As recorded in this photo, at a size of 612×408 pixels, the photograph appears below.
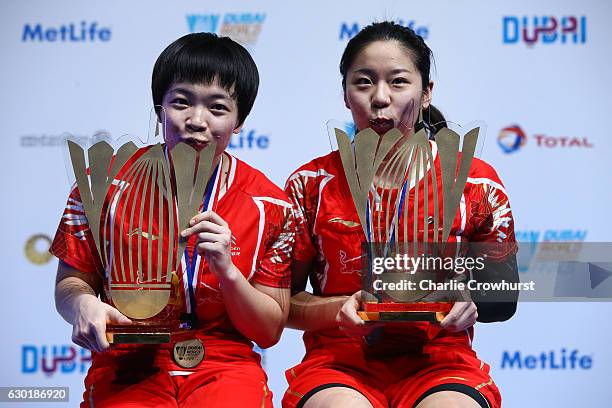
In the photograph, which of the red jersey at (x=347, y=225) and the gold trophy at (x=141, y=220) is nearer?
the gold trophy at (x=141, y=220)

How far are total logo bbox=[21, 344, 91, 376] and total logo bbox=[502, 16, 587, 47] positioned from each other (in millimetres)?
1246

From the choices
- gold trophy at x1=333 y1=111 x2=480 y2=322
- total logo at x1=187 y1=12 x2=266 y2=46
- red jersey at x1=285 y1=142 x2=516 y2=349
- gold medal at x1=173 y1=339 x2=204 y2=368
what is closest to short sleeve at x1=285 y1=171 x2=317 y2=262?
red jersey at x1=285 y1=142 x2=516 y2=349

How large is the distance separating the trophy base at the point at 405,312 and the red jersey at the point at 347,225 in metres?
0.12

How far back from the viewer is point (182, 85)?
4.82 ft

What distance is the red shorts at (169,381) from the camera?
1.35 metres

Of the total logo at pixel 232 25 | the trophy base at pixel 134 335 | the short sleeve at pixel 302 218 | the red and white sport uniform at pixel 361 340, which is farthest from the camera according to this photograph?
the total logo at pixel 232 25

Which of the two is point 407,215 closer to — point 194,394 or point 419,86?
point 419,86

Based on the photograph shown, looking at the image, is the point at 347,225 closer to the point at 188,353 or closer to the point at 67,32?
the point at 188,353

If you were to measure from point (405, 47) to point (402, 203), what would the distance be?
0.26 m

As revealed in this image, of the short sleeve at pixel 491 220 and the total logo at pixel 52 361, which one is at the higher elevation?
the short sleeve at pixel 491 220

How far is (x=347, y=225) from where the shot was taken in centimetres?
151

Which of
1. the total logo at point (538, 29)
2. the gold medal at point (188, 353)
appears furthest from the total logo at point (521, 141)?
the gold medal at point (188, 353)

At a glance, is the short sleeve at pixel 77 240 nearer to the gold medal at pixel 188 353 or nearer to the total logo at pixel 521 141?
the gold medal at pixel 188 353

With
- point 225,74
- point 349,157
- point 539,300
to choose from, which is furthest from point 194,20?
point 539,300
